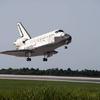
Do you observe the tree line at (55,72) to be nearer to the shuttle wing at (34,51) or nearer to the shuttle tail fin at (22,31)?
the shuttle wing at (34,51)

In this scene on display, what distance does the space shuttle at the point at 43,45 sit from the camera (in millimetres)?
70125

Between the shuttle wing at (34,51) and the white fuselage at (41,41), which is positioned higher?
the white fuselage at (41,41)

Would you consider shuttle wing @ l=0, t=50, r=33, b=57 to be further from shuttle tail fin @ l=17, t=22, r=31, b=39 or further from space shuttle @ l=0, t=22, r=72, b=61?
shuttle tail fin @ l=17, t=22, r=31, b=39

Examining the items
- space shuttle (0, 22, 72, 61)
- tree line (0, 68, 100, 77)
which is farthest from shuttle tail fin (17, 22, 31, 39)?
tree line (0, 68, 100, 77)

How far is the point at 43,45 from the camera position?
73.9 m

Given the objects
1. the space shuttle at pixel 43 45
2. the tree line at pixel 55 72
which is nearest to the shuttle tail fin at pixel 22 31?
the space shuttle at pixel 43 45

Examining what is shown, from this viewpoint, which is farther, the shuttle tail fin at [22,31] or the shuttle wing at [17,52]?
the shuttle tail fin at [22,31]

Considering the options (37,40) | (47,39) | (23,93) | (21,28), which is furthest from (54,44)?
(23,93)

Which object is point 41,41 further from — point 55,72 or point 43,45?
point 55,72

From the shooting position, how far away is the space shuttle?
70125mm

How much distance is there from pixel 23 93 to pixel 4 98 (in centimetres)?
115

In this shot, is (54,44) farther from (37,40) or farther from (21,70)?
(21,70)

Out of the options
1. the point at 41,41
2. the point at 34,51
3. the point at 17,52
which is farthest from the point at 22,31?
the point at 41,41

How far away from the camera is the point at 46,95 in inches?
760
